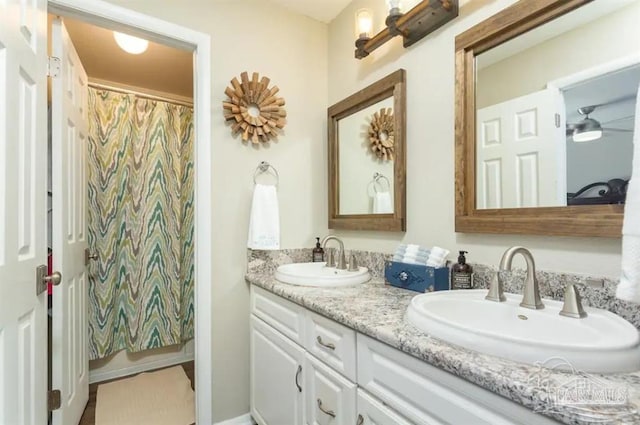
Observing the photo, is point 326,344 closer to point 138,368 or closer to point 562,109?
point 562,109

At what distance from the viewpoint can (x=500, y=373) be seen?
62 centimetres

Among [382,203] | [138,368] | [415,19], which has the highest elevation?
[415,19]

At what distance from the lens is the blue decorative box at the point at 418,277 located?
1265 mm

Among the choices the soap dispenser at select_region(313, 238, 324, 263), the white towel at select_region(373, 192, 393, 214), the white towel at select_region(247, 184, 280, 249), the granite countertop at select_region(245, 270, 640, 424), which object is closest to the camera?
the granite countertop at select_region(245, 270, 640, 424)

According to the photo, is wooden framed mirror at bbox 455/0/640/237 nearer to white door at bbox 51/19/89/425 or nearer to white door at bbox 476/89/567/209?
white door at bbox 476/89/567/209

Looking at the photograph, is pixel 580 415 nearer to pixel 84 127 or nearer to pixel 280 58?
pixel 280 58

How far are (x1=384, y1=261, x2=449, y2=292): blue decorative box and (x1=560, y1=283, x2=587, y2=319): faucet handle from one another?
429 millimetres

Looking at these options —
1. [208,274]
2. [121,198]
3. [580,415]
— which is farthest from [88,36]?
[580,415]

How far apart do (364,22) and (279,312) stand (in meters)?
1.52

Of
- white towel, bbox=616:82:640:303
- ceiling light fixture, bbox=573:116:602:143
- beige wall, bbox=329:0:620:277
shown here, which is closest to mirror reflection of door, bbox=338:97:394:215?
beige wall, bbox=329:0:620:277

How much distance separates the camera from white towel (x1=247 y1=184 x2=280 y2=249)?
1816 millimetres

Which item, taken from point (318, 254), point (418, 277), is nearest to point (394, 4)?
point (418, 277)

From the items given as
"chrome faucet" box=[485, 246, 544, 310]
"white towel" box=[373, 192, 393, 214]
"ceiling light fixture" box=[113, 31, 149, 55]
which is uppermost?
"ceiling light fixture" box=[113, 31, 149, 55]

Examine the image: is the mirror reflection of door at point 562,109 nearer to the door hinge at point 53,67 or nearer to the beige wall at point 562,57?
the beige wall at point 562,57
